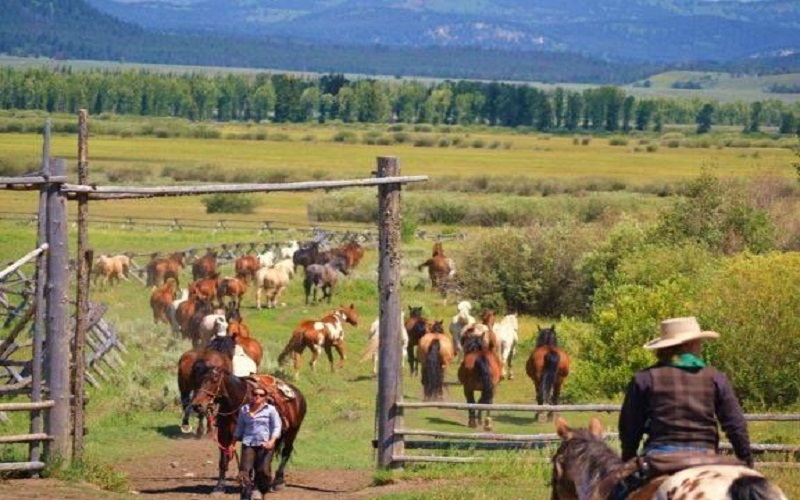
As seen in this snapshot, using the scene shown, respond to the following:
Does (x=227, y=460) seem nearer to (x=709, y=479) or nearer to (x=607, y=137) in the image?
(x=709, y=479)

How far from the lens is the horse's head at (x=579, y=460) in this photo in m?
8.65

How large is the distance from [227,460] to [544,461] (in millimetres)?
3066

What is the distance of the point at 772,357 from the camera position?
2278 cm

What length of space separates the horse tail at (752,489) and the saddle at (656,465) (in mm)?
543

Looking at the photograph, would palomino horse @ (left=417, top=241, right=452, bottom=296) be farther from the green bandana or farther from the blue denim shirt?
the green bandana

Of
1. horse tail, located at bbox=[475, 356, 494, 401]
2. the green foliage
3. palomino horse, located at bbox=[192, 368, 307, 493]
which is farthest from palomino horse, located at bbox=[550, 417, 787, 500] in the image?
the green foliage

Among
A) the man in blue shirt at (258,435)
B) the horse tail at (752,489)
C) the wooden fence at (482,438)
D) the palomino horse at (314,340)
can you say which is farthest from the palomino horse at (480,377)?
the horse tail at (752,489)

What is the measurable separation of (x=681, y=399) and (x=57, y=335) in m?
7.18

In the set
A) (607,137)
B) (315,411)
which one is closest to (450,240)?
(315,411)

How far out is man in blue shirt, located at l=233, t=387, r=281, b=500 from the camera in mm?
13156

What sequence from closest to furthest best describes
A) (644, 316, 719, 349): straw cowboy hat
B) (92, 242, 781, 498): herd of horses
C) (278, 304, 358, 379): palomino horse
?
1. (644, 316, 719, 349): straw cowboy hat
2. (92, 242, 781, 498): herd of horses
3. (278, 304, 358, 379): palomino horse

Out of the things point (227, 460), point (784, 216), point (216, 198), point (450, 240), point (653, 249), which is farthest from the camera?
point (216, 198)

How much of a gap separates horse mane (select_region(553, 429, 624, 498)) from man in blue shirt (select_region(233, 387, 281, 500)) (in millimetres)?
4592

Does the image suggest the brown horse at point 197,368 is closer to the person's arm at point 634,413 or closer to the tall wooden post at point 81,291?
the tall wooden post at point 81,291
